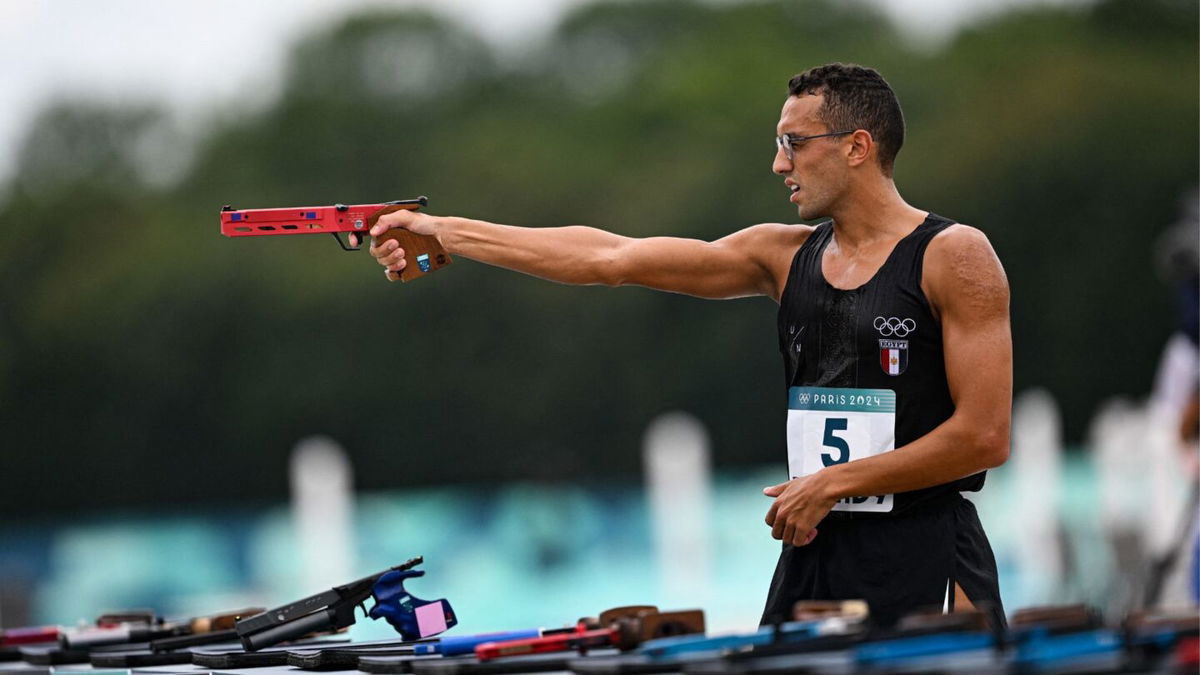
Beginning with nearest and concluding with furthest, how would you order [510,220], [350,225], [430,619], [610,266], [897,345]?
[897,345] < [430,619] < [610,266] < [350,225] < [510,220]

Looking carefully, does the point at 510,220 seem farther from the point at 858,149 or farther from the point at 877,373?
the point at 877,373

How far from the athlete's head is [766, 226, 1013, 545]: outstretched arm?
0.29 m

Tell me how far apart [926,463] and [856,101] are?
800mm

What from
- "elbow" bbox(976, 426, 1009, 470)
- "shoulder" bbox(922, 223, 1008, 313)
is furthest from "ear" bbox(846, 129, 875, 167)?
"elbow" bbox(976, 426, 1009, 470)

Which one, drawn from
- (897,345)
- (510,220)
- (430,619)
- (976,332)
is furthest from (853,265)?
(510,220)

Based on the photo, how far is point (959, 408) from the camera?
11.0 ft

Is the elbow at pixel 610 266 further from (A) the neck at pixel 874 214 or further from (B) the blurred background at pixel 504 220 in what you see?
(B) the blurred background at pixel 504 220

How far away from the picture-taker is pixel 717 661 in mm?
2615

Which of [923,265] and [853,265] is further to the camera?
[853,265]

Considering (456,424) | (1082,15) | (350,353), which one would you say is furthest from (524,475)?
(1082,15)

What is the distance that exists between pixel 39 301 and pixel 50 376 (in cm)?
186

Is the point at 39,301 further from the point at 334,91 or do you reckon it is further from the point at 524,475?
the point at 524,475

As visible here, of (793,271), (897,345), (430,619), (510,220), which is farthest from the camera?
(510,220)

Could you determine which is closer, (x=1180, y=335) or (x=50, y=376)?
(x=1180, y=335)
